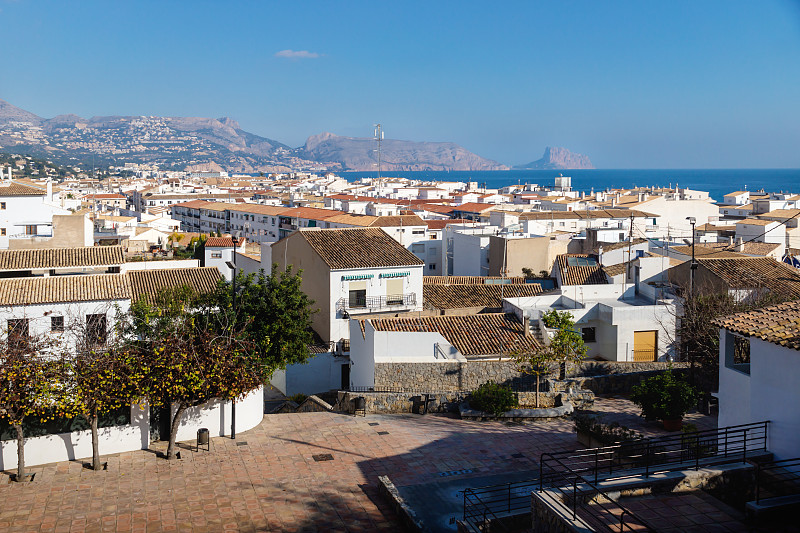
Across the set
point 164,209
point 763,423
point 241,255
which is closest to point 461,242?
point 241,255

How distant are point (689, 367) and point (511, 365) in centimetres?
600

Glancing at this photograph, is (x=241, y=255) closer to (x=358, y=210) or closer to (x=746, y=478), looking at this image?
(x=746, y=478)

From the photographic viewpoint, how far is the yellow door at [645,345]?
94.2 ft

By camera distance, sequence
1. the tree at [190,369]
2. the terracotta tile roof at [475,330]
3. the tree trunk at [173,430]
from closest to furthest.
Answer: the tree at [190,369] → the tree trunk at [173,430] → the terracotta tile roof at [475,330]

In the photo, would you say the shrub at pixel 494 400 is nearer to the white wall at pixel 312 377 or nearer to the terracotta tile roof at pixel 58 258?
the white wall at pixel 312 377

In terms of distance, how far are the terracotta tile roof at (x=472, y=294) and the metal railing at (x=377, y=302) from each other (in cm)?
89

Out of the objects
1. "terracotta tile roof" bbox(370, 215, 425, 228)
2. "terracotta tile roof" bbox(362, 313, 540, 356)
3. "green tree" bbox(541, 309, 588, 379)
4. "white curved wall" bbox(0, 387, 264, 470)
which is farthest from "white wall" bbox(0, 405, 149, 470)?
"terracotta tile roof" bbox(370, 215, 425, 228)

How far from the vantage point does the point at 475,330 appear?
2709cm

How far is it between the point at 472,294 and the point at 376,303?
4.96 metres

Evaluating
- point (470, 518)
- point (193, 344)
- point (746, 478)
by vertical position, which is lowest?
point (470, 518)

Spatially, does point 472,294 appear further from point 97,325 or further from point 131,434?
point 131,434

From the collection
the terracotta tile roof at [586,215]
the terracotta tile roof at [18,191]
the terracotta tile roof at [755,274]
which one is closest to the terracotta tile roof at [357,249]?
the terracotta tile roof at [755,274]

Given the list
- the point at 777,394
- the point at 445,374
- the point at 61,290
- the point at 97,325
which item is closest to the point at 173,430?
the point at 97,325

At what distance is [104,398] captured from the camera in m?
16.9
